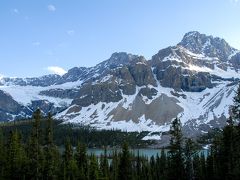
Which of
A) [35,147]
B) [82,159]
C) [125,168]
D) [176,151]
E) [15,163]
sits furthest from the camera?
[82,159]

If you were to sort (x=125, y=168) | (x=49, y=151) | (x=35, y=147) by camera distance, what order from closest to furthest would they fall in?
1. (x=35, y=147)
2. (x=125, y=168)
3. (x=49, y=151)

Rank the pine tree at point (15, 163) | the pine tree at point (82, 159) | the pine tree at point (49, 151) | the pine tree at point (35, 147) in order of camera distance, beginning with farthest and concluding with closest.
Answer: the pine tree at point (82, 159) < the pine tree at point (15, 163) < the pine tree at point (49, 151) < the pine tree at point (35, 147)

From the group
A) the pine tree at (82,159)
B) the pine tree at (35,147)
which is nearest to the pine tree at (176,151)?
the pine tree at (35,147)

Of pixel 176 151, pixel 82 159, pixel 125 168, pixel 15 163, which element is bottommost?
pixel 125 168

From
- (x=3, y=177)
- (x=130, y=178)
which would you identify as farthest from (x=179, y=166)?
(x=3, y=177)

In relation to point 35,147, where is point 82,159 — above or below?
below

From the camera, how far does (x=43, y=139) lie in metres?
72.1

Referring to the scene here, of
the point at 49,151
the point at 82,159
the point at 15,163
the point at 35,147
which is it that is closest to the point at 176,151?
the point at 35,147

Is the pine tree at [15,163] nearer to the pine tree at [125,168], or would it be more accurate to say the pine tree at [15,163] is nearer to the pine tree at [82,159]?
the pine tree at [82,159]

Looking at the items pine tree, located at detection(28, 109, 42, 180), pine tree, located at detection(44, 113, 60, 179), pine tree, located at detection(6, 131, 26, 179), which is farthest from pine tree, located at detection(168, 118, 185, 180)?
pine tree, located at detection(6, 131, 26, 179)

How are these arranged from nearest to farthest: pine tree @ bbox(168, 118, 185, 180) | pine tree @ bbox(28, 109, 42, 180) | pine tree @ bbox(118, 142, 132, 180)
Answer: pine tree @ bbox(168, 118, 185, 180), pine tree @ bbox(28, 109, 42, 180), pine tree @ bbox(118, 142, 132, 180)

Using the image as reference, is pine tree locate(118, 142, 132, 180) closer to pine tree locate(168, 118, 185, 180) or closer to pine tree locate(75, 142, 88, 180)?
pine tree locate(168, 118, 185, 180)

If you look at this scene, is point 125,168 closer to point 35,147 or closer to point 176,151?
point 35,147

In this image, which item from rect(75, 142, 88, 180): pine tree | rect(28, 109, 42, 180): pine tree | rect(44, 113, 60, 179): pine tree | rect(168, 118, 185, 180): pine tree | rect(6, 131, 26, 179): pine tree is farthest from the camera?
rect(75, 142, 88, 180): pine tree
